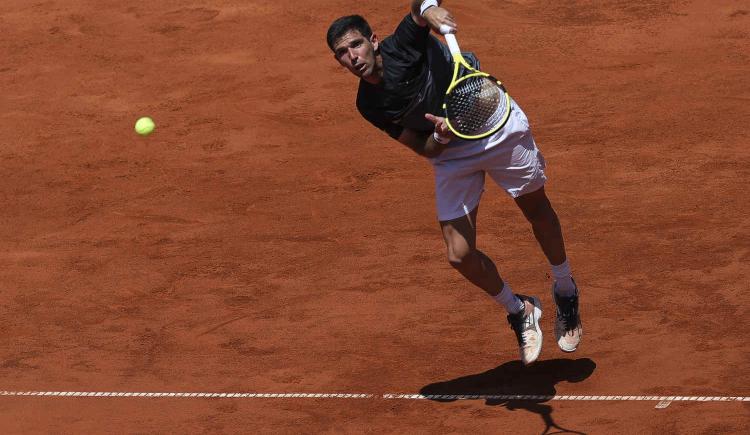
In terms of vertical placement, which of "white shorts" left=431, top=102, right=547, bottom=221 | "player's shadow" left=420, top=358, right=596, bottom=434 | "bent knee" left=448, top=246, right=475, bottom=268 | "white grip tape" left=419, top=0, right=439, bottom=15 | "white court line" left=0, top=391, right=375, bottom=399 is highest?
"white grip tape" left=419, top=0, right=439, bottom=15

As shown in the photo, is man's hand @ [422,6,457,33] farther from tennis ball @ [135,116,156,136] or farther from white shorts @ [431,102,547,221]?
tennis ball @ [135,116,156,136]

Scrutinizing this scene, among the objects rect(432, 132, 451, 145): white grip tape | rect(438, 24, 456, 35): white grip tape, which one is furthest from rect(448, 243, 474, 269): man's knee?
rect(438, 24, 456, 35): white grip tape

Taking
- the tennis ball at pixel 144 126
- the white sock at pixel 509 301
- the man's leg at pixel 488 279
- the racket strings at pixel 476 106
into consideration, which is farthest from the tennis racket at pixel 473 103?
the tennis ball at pixel 144 126

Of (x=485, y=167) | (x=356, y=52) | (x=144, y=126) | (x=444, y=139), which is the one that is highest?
(x=356, y=52)

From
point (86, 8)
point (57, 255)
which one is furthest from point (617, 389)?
point (86, 8)

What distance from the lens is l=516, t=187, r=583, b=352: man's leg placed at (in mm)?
7848

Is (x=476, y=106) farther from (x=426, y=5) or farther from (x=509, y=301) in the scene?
(x=509, y=301)

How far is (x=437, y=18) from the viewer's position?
23.0 ft

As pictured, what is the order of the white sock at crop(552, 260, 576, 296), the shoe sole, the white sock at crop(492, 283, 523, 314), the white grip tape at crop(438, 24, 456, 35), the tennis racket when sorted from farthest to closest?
the white sock at crop(552, 260, 576, 296)
the white sock at crop(492, 283, 523, 314)
the shoe sole
the tennis racket
the white grip tape at crop(438, 24, 456, 35)

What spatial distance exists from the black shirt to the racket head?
0.22 meters

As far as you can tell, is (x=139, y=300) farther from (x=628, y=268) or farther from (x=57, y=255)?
(x=628, y=268)

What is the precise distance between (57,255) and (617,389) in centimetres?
528

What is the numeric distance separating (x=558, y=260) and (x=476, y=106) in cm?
130

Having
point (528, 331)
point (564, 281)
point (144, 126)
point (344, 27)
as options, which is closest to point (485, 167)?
point (564, 281)
